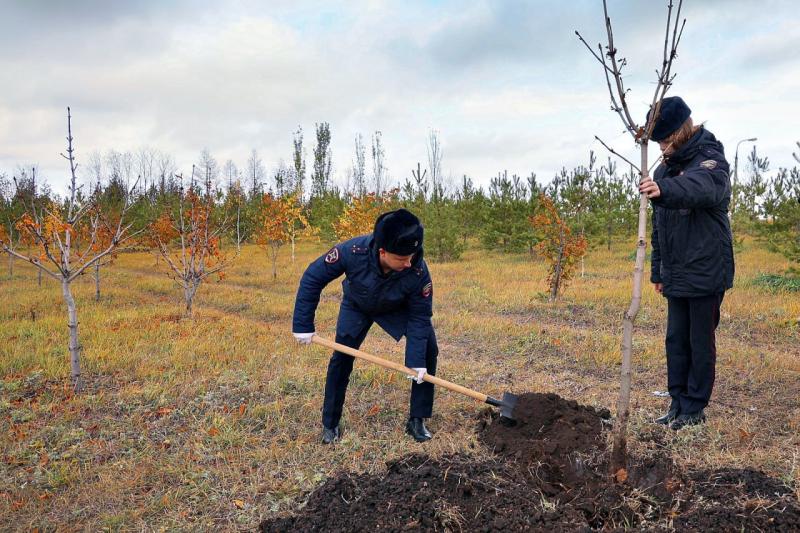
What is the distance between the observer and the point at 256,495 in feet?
9.75

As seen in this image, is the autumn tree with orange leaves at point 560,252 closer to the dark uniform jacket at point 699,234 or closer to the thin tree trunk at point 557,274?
the thin tree trunk at point 557,274

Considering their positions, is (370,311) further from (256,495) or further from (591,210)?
(591,210)

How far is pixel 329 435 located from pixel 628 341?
208 centimetres

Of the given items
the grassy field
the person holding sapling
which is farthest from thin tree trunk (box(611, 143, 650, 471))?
the person holding sapling

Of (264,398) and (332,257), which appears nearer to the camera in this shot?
(332,257)

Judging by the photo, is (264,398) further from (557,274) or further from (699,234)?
(557,274)

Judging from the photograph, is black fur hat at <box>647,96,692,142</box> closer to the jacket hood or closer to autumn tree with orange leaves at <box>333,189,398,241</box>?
the jacket hood

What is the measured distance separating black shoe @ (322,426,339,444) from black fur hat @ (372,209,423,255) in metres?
1.40

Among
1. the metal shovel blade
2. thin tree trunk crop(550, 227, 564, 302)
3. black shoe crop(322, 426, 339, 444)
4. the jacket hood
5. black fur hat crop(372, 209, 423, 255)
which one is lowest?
black shoe crop(322, 426, 339, 444)

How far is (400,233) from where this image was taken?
311 centimetres

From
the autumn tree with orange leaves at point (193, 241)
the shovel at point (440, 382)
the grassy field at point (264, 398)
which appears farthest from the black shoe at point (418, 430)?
the autumn tree with orange leaves at point (193, 241)

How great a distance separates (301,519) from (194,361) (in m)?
3.45

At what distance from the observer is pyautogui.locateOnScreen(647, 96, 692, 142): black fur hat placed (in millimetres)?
3178

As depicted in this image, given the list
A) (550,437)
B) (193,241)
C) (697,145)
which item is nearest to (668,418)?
(550,437)
